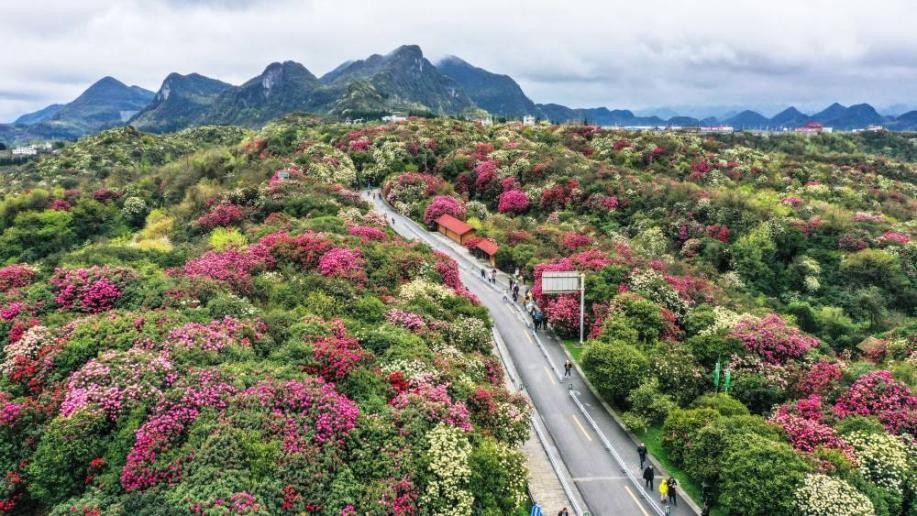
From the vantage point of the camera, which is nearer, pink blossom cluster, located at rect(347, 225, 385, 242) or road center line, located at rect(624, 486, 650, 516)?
road center line, located at rect(624, 486, 650, 516)

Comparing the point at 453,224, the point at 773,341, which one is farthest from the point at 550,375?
the point at 453,224

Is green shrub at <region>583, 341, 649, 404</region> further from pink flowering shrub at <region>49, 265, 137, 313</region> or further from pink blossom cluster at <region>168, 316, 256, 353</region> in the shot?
pink flowering shrub at <region>49, 265, 137, 313</region>

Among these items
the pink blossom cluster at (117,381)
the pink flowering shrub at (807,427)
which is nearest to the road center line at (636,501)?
the pink flowering shrub at (807,427)

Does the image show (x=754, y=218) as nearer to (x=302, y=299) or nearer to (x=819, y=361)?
(x=819, y=361)

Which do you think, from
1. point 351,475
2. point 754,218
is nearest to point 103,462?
point 351,475

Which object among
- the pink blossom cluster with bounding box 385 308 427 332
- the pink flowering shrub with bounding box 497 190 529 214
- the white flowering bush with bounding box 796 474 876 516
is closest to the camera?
the white flowering bush with bounding box 796 474 876 516

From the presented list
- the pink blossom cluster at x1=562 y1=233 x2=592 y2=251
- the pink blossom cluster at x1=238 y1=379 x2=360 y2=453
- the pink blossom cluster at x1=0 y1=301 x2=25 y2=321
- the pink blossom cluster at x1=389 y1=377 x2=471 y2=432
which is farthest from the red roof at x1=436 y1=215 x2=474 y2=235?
the pink blossom cluster at x1=0 y1=301 x2=25 y2=321
